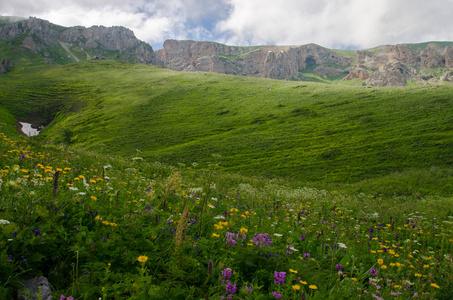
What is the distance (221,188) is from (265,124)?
5870cm

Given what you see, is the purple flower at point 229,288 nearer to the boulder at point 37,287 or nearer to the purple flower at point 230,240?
the purple flower at point 230,240

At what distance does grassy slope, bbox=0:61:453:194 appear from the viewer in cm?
4541

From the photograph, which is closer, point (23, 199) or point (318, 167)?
point (23, 199)

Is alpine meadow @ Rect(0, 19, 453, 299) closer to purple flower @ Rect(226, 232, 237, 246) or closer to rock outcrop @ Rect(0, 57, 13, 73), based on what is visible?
purple flower @ Rect(226, 232, 237, 246)

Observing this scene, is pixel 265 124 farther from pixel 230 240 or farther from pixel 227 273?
pixel 227 273

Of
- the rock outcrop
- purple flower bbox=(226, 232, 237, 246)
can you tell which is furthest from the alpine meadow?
the rock outcrop

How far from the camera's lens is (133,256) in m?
3.21

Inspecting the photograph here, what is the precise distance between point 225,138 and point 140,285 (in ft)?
200

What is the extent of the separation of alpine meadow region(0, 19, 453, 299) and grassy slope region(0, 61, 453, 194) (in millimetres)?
479

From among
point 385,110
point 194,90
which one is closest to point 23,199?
point 385,110

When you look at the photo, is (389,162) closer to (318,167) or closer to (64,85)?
(318,167)

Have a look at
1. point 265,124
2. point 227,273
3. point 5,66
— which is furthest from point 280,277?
point 5,66

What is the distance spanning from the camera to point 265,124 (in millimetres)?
68812

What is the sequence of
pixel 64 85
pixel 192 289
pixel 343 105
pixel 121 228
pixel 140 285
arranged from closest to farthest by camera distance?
pixel 140 285, pixel 192 289, pixel 121 228, pixel 343 105, pixel 64 85
